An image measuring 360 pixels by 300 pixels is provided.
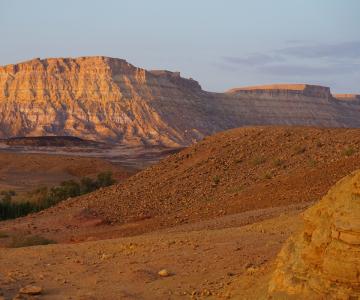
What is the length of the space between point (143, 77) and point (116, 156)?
1682 inches

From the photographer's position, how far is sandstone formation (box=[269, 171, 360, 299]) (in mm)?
5512

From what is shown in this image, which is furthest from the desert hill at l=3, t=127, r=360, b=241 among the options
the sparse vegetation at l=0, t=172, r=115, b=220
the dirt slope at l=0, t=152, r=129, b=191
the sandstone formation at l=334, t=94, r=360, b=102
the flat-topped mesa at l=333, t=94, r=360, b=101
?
A: the sandstone formation at l=334, t=94, r=360, b=102

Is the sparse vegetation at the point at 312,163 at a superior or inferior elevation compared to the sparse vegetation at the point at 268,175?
superior

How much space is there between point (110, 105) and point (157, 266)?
95841mm

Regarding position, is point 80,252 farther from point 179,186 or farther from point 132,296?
point 179,186

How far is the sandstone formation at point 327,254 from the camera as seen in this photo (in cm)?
551

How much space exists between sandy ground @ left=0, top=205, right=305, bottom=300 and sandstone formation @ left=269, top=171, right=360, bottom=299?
521 mm

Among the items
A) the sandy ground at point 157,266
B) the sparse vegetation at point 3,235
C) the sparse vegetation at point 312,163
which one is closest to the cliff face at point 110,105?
the sparse vegetation at point 312,163

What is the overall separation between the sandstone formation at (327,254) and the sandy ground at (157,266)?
521 millimetres

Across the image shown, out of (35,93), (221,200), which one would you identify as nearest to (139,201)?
(221,200)

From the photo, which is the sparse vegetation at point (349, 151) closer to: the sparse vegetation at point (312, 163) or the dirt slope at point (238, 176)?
the dirt slope at point (238, 176)

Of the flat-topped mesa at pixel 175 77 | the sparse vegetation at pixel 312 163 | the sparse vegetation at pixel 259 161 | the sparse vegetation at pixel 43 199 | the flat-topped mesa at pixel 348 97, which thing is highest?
the flat-topped mesa at pixel 175 77

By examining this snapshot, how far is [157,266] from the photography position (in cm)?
949

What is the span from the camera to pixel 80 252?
11234mm
